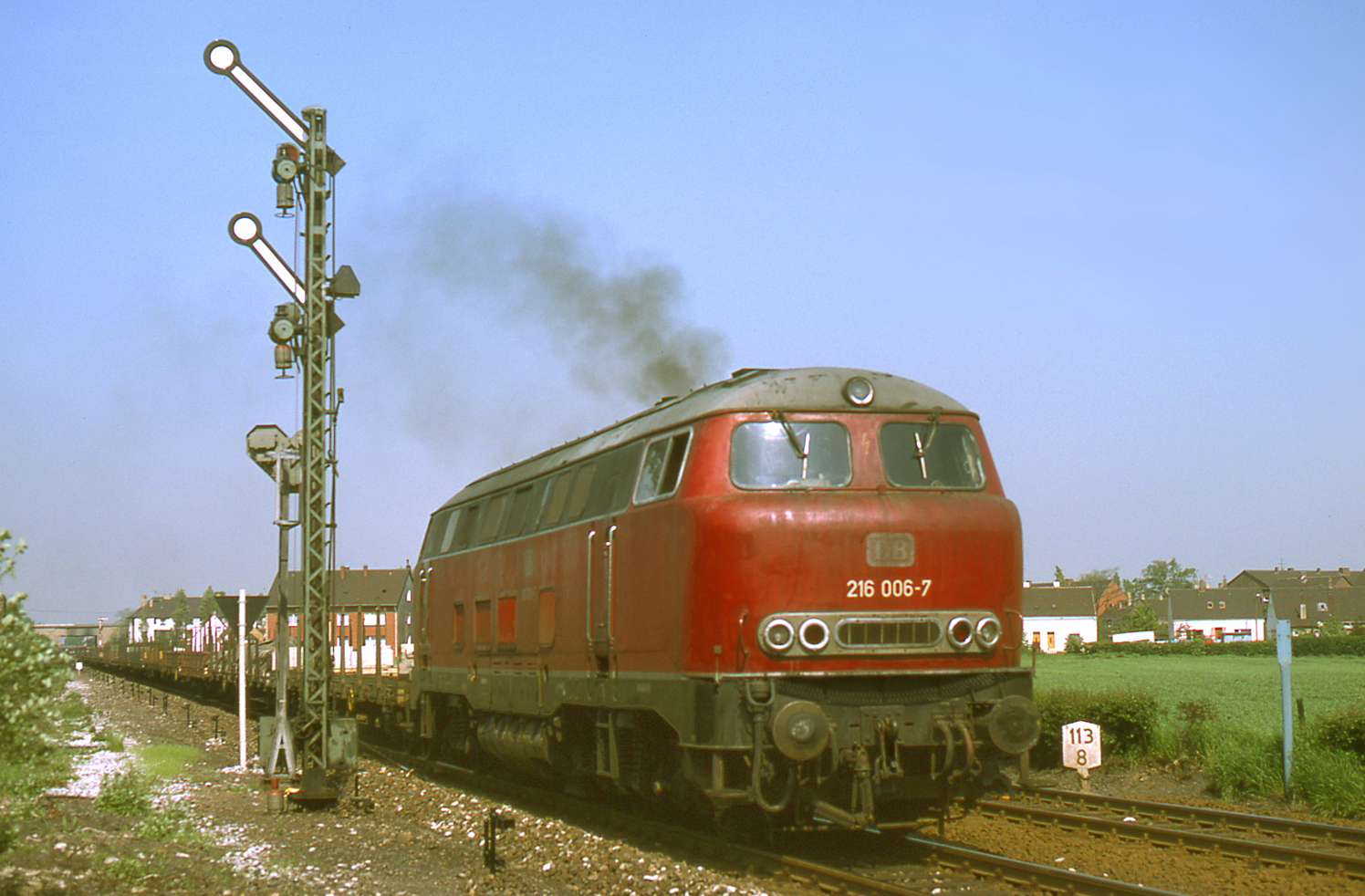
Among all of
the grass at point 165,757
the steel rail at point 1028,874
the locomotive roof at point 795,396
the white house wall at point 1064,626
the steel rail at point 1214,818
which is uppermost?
the locomotive roof at point 795,396

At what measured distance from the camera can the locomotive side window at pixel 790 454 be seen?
1058 cm

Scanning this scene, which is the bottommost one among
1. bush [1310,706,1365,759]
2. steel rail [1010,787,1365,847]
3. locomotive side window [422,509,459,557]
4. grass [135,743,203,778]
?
grass [135,743,203,778]

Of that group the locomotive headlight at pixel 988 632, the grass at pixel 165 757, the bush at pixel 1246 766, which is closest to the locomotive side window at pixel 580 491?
the locomotive headlight at pixel 988 632

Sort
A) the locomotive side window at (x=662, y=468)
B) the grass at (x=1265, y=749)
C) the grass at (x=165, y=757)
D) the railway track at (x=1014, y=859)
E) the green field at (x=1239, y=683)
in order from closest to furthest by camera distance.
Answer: the railway track at (x=1014, y=859) → the locomotive side window at (x=662, y=468) → the grass at (x=1265, y=749) → the grass at (x=165, y=757) → the green field at (x=1239, y=683)

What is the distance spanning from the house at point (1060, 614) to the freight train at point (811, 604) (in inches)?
3920

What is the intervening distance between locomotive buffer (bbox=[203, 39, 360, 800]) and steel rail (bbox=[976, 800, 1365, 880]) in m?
7.82

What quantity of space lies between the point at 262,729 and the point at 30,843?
607 cm

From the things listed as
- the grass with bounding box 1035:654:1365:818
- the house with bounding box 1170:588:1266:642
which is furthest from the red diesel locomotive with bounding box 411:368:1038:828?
the house with bounding box 1170:588:1266:642

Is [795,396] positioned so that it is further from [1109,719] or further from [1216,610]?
[1216,610]

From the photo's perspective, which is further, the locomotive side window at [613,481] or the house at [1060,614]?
the house at [1060,614]

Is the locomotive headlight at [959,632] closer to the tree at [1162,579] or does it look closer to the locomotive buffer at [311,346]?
the locomotive buffer at [311,346]

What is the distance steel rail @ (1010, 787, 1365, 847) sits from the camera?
1106 centimetres

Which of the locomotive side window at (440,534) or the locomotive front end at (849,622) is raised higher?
the locomotive side window at (440,534)

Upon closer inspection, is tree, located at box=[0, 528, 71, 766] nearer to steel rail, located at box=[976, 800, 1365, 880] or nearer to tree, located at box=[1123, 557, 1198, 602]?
steel rail, located at box=[976, 800, 1365, 880]
